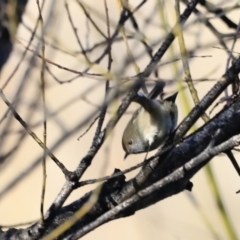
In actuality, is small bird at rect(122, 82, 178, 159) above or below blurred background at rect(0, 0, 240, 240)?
below

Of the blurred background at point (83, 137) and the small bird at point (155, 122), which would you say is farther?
the blurred background at point (83, 137)

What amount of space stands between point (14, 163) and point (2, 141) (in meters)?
0.14

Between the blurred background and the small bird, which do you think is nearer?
the small bird

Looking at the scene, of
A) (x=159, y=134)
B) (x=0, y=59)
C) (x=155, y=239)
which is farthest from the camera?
(x=155, y=239)

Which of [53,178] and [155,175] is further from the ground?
[53,178]

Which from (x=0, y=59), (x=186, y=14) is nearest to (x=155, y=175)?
(x=186, y=14)

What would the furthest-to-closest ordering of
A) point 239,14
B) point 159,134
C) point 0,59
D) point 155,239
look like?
point 155,239 → point 239,14 → point 0,59 → point 159,134

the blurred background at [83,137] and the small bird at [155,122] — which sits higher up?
the blurred background at [83,137]

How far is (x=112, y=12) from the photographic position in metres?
2.02

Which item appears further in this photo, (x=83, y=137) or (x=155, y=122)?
(x=83, y=137)

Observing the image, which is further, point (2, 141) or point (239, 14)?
point (2, 141)

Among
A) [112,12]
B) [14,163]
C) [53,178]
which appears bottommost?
[53,178]

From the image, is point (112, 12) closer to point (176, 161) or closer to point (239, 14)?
point (239, 14)

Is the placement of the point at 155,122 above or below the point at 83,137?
below
